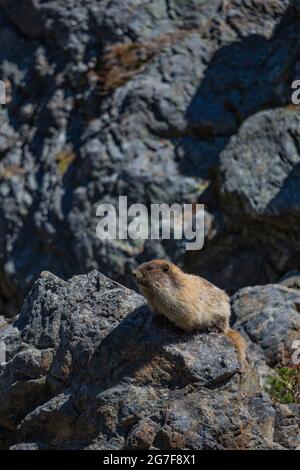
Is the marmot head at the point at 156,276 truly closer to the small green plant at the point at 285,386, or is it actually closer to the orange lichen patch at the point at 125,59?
the small green plant at the point at 285,386

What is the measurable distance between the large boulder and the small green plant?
1.62 metres

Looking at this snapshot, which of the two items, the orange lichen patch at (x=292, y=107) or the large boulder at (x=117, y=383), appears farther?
the orange lichen patch at (x=292, y=107)

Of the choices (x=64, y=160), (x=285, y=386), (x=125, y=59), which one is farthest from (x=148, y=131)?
(x=285, y=386)

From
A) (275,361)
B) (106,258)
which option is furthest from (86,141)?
(275,361)

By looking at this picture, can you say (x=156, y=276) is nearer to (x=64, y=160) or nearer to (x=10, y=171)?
(x=64, y=160)

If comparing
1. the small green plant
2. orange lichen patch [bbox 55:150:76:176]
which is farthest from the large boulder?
orange lichen patch [bbox 55:150:76:176]

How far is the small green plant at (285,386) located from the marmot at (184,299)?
5.80 feet

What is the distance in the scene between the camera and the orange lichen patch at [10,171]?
2296 cm

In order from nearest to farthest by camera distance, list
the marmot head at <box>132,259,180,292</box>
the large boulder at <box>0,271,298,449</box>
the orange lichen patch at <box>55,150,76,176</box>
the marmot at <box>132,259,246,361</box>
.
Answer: the large boulder at <box>0,271,298,449</box>
the marmot at <box>132,259,246,361</box>
the marmot head at <box>132,259,180,292</box>
the orange lichen patch at <box>55,150,76,176</box>

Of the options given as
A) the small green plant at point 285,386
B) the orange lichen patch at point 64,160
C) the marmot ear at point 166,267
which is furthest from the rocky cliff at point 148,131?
the marmot ear at point 166,267

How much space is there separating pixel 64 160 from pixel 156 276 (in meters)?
10.4

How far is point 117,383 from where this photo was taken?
11.2 m

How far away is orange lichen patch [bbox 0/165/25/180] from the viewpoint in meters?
23.0

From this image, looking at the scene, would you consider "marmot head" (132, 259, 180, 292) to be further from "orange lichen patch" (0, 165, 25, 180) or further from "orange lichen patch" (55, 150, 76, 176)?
"orange lichen patch" (0, 165, 25, 180)
